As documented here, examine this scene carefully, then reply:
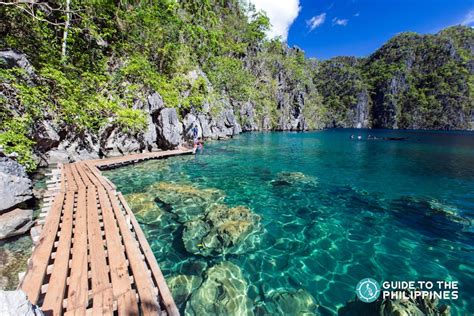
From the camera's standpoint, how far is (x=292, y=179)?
1338cm

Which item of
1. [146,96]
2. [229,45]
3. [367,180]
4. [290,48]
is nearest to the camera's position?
[367,180]

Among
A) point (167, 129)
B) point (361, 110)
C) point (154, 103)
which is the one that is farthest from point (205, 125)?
point (361, 110)

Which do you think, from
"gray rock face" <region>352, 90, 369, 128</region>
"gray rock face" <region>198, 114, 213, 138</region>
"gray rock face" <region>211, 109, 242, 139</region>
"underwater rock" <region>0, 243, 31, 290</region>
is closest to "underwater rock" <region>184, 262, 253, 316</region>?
"underwater rock" <region>0, 243, 31, 290</region>

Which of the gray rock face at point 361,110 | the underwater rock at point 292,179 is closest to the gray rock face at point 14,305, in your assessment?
the underwater rock at point 292,179

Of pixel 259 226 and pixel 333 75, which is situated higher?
pixel 333 75

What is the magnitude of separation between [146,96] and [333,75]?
14833 cm

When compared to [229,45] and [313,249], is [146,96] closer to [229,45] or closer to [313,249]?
[313,249]

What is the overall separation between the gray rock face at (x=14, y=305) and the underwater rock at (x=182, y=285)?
3.21 metres

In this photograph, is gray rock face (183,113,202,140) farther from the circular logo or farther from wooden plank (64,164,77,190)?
the circular logo

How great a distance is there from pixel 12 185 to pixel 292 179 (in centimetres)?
1252

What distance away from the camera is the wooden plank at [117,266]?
3143 millimetres

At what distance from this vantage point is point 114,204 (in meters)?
6.72

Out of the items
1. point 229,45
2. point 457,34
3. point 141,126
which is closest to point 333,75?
point 457,34

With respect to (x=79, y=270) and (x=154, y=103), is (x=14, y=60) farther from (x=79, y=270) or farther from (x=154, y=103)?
(x=79, y=270)
